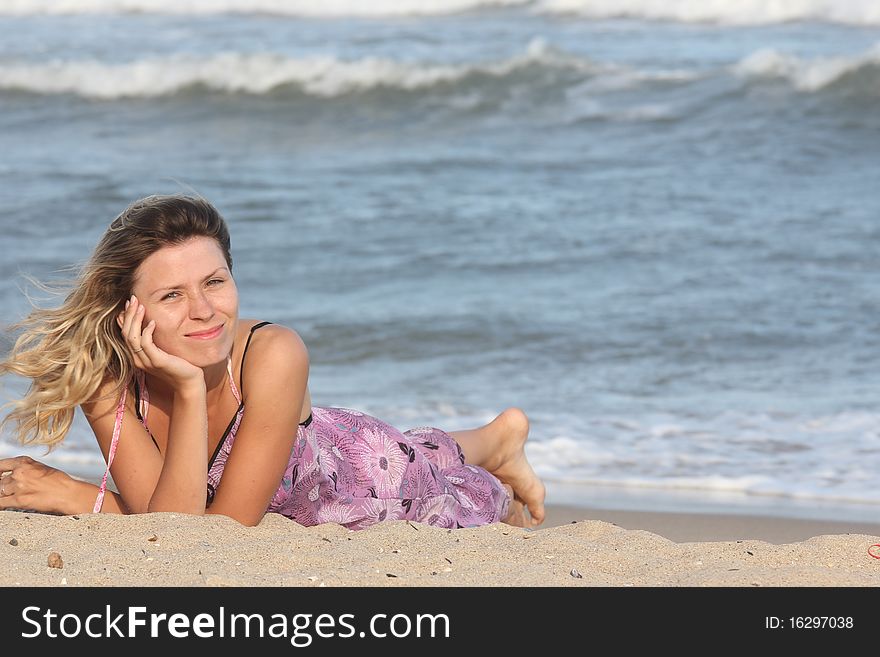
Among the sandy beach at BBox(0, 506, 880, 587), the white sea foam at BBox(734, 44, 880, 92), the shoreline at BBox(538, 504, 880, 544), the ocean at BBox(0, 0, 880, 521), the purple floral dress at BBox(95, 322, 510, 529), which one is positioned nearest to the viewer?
the sandy beach at BBox(0, 506, 880, 587)

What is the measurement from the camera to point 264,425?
11.0ft

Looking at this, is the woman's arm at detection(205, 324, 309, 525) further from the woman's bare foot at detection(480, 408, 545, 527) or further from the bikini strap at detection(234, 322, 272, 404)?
the woman's bare foot at detection(480, 408, 545, 527)

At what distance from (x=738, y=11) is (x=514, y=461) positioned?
14.3 meters

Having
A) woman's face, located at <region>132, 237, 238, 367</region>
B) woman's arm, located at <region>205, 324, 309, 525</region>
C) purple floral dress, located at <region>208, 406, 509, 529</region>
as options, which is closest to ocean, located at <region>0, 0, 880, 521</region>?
purple floral dress, located at <region>208, 406, 509, 529</region>

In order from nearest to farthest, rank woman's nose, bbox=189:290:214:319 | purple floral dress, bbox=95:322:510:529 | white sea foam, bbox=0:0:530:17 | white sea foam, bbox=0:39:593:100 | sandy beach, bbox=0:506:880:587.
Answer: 1. sandy beach, bbox=0:506:880:587
2. woman's nose, bbox=189:290:214:319
3. purple floral dress, bbox=95:322:510:529
4. white sea foam, bbox=0:39:593:100
5. white sea foam, bbox=0:0:530:17

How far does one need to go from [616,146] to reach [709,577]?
890cm

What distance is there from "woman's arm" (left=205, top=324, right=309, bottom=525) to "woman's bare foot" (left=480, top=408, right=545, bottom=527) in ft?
3.58

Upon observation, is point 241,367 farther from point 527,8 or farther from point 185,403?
point 527,8

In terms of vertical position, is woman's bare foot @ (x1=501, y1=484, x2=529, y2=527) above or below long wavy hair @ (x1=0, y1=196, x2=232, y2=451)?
below

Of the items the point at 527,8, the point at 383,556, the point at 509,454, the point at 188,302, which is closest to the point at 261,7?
the point at 527,8

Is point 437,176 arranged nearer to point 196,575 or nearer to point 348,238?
point 348,238

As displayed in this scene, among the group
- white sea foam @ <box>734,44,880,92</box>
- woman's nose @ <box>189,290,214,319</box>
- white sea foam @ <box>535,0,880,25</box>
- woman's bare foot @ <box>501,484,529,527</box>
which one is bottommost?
woman's bare foot @ <box>501,484,529,527</box>

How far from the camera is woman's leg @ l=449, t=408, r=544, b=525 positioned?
14.3ft

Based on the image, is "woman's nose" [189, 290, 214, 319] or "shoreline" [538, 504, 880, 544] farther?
"shoreline" [538, 504, 880, 544]
